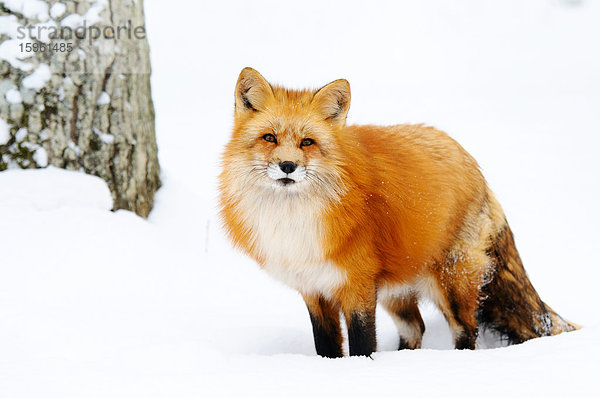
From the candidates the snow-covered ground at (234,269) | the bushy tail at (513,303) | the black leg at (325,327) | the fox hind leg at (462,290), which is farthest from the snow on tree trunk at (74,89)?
the bushy tail at (513,303)

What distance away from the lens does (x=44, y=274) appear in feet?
12.5

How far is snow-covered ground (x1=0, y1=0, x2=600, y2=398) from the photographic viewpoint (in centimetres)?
253

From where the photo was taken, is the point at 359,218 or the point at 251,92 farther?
the point at 251,92

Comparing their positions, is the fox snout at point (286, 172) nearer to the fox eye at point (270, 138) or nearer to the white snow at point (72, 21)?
the fox eye at point (270, 138)

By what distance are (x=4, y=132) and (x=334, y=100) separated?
8.71 feet

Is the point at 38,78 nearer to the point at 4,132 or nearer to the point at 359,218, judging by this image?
the point at 4,132

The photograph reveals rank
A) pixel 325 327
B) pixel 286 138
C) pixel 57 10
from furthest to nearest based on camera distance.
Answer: pixel 57 10 → pixel 325 327 → pixel 286 138

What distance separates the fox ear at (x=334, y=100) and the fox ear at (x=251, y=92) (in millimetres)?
296

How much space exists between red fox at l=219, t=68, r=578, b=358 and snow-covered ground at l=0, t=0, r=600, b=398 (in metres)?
0.34

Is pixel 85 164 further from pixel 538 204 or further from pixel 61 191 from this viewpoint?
pixel 538 204

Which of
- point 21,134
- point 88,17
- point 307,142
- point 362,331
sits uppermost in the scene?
point 88,17

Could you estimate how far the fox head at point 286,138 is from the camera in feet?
10.3

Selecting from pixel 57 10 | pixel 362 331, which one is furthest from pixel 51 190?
pixel 362 331

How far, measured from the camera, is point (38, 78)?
4.46 metres
